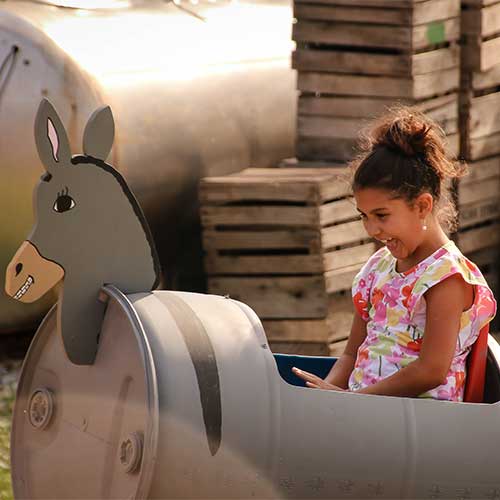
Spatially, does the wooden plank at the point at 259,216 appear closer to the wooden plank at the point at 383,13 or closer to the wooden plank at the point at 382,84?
the wooden plank at the point at 382,84

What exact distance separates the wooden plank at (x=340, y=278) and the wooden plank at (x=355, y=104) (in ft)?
2.39

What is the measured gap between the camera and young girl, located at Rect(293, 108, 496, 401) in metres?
3.06

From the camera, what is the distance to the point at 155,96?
19.0 ft

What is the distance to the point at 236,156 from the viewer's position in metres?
6.10

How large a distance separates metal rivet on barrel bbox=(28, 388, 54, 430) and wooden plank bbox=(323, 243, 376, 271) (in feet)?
7.68

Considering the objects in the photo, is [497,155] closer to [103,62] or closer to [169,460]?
[103,62]

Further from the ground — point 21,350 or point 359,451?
point 359,451

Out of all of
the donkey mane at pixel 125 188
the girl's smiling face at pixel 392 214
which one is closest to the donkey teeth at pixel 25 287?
the donkey mane at pixel 125 188

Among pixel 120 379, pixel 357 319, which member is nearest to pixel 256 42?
pixel 357 319

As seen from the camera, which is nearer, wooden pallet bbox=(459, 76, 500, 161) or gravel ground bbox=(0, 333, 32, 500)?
gravel ground bbox=(0, 333, 32, 500)

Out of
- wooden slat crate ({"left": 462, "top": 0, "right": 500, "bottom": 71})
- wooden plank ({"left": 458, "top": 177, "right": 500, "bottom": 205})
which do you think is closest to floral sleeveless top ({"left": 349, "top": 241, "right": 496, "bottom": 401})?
wooden plank ({"left": 458, "top": 177, "right": 500, "bottom": 205})

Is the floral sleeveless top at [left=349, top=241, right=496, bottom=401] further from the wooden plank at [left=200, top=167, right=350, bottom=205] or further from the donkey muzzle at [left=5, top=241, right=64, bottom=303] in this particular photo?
the wooden plank at [left=200, top=167, right=350, bottom=205]

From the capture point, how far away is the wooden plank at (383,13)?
5617mm

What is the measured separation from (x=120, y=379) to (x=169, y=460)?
11.4 inches
